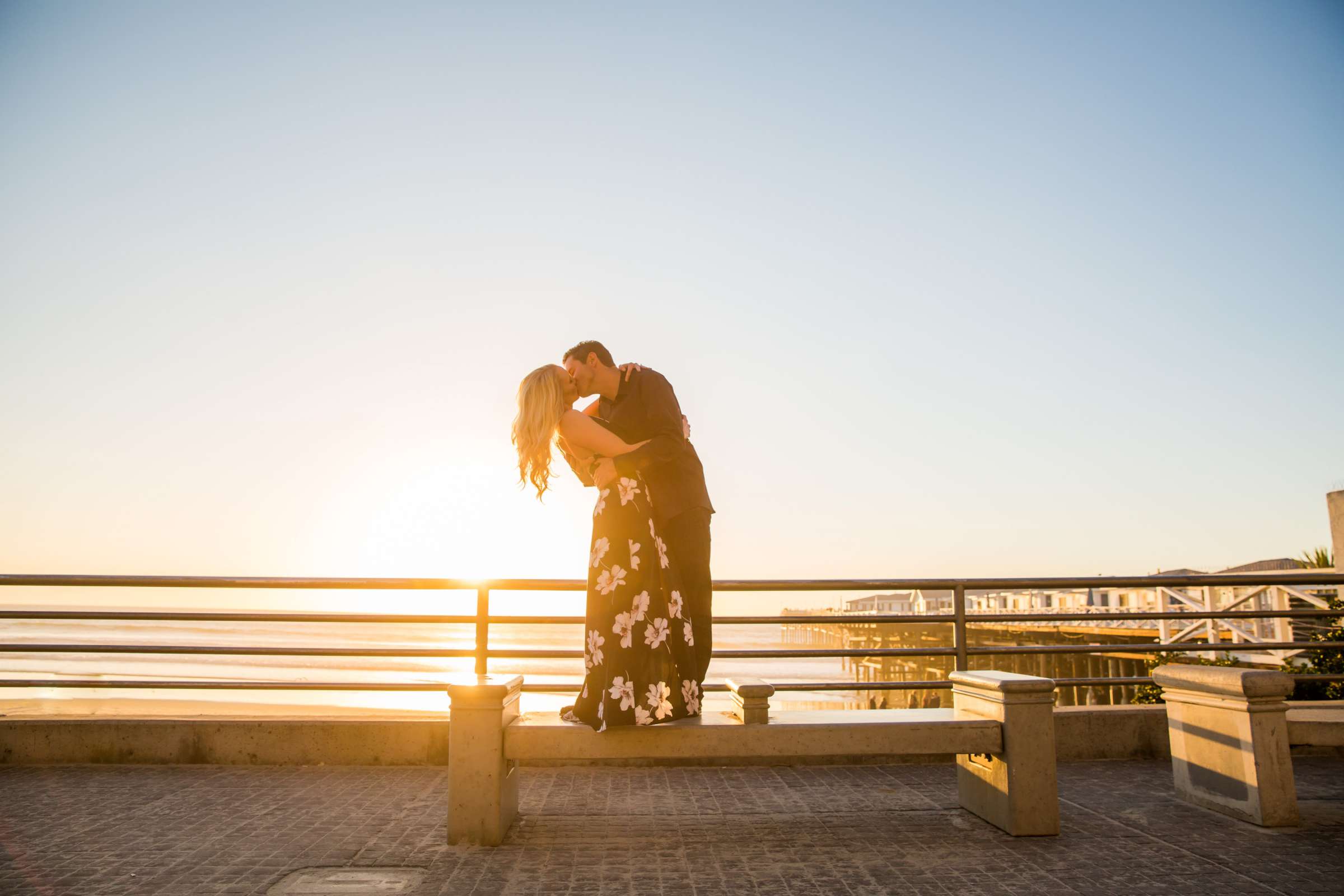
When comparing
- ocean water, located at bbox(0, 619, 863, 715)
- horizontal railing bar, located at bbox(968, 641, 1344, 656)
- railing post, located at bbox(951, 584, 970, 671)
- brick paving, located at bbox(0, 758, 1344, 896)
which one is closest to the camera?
brick paving, located at bbox(0, 758, 1344, 896)

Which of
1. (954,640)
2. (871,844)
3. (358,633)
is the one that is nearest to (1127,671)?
(954,640)

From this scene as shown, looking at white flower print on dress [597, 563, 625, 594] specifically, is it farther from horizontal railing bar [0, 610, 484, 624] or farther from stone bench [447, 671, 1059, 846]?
horizontal railing bar [0, 610, 484, 624]

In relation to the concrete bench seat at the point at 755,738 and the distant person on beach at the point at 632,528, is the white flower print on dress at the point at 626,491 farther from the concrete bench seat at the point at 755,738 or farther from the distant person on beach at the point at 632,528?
the concrete bench seat at the point at 755,738

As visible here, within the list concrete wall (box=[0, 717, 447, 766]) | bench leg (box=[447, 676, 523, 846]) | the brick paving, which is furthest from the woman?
concrete wall (box=[0, 717, 447, 766])

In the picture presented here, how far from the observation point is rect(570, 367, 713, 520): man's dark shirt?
13.7 feet

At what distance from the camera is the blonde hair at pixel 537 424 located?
4008 millimetres

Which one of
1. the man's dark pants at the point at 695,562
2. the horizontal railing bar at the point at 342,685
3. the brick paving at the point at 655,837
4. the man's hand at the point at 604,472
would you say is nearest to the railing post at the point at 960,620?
the horizontal railing bar at the point at 342,685

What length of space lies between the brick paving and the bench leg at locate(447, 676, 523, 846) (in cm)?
11

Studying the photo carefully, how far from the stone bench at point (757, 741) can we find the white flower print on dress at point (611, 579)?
→ 0.70 metres

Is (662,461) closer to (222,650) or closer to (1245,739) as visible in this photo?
(1245,739)

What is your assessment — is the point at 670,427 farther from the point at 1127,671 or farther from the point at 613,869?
the point at 1127,671

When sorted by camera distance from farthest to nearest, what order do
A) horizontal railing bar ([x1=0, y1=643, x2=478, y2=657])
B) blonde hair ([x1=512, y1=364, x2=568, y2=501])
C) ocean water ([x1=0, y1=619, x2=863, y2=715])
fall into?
ocean water ([x1=0, y1=619, x2=863, y2=715]) → horizontal railing bar ([x1=0, y1=643, x2=478, y2=657]) → blonde hair ([x1=512, y1=364, x2=568, y2=501])

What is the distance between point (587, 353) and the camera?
419 centimetres

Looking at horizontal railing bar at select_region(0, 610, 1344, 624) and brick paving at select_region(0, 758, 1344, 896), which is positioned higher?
horizontal railing bar at select_region(0, 610, 1344, 624)
